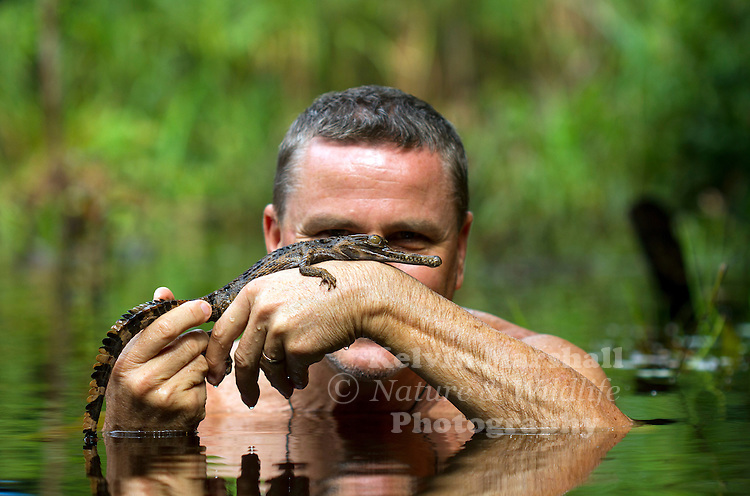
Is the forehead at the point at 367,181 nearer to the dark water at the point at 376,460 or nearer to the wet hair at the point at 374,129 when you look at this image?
the wet hair at the point at 374,129

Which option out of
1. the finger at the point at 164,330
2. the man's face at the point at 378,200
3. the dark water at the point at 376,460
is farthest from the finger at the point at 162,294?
the man's face at the point at 378,200

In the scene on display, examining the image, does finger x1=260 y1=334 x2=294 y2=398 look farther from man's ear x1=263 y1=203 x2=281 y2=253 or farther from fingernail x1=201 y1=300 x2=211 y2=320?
man's ear x1=263 y1=203 x2=281 y2=253

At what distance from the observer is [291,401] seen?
412 centimetres

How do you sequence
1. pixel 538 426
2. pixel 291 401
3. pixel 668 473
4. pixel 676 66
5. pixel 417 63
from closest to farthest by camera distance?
pixel 668 473 → pixel 538 426 → pixel 291 401 → pixel 676 66 → pixel 417 63

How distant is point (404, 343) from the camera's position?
3.12 meters

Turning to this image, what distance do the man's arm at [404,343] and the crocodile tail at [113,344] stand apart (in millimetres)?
224

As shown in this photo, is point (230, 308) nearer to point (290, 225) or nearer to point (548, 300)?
point (290, 225)

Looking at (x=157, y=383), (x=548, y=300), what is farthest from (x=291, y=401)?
(x=548, y=300)

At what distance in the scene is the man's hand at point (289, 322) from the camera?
299 cm

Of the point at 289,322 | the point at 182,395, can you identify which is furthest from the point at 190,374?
the point at 289,322

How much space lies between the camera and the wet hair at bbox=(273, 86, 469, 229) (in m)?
3.88

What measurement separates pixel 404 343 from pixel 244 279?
74 centimetres

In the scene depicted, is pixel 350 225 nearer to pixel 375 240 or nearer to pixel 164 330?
pixel 375 240

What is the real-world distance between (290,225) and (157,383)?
0.99m
